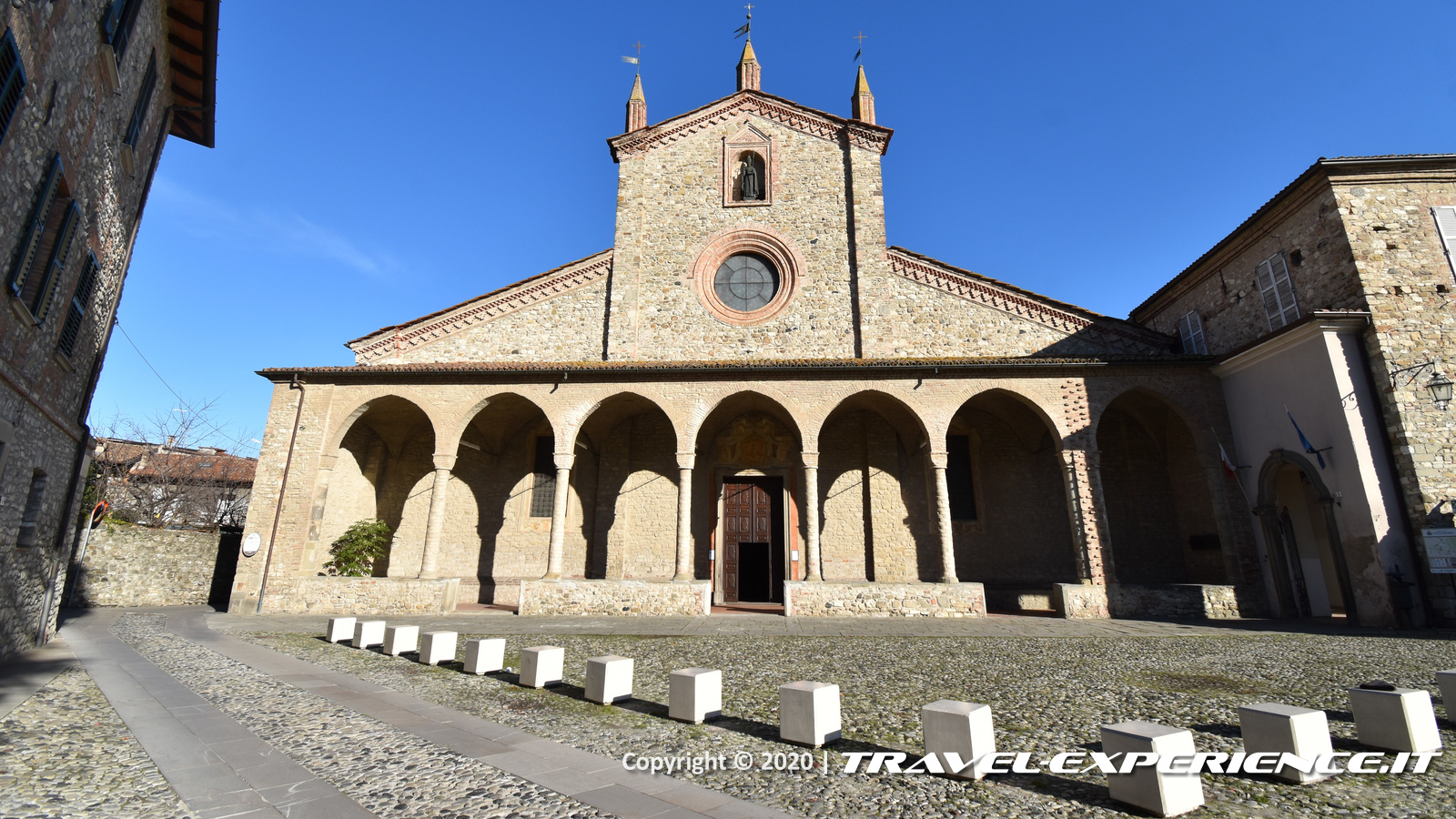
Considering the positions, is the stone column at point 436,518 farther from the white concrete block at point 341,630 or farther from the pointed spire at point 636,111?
the pointed spire at point 636,111

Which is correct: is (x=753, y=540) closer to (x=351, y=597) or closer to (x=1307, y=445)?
(x=351, y=597)

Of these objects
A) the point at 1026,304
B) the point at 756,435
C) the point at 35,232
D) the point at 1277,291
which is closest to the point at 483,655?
the point at 35,232

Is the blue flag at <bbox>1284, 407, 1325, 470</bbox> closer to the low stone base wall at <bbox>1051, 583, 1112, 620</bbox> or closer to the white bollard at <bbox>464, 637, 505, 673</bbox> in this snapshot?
the low stone base wall at <bbox>1051, 583, 1112, 620</bbox>

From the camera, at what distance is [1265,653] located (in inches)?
A: 317

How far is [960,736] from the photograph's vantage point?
3.78 m

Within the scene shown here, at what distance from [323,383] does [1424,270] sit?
21.9 m

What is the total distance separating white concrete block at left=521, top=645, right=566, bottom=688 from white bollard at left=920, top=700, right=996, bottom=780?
3.89 meters

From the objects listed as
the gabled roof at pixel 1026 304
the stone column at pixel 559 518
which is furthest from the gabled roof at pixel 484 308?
the gabled roof at pixel 1026 304

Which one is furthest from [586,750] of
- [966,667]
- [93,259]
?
[93,259]

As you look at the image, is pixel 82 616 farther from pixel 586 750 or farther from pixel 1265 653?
pixel 1265 653

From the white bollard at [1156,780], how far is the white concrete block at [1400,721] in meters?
1.97

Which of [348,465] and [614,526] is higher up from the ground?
[348,465]

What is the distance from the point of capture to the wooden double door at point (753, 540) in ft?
52.3

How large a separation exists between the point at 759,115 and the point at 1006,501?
518 inches
